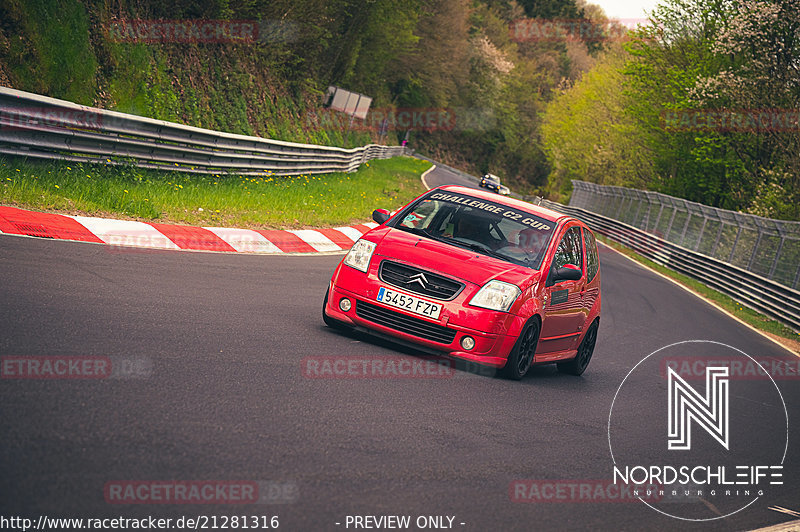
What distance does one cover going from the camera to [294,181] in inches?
922

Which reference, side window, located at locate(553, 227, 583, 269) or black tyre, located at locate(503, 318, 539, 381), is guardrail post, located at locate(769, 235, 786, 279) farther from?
black tyre, located at locate(503, 318, 539, 381)

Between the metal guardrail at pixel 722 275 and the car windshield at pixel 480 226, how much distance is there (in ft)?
7.45

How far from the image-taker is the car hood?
7.55 meters

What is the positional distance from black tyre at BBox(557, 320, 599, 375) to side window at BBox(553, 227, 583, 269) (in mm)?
864

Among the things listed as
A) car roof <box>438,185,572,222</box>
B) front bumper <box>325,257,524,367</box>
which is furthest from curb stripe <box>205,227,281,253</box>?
front bumper <box>325,257,524,367</box>

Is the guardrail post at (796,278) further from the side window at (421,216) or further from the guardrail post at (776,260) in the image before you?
the side window at (421,216)

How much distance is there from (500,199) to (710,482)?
3.73 metres

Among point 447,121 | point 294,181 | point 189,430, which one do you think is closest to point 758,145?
point 294,181

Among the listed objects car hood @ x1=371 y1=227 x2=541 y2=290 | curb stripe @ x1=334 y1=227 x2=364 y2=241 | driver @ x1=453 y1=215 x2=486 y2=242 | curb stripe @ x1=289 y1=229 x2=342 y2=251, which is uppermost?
driver @ x1=453 y1=215 x2=486 y2=242

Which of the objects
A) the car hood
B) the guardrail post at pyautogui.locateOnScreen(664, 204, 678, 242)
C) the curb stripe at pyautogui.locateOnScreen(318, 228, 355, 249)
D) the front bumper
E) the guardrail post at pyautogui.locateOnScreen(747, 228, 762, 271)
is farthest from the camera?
the guardrail post at pyautogui.locateOnScreen(664, 204, 678, 242)

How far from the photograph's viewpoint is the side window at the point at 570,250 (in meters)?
8.63

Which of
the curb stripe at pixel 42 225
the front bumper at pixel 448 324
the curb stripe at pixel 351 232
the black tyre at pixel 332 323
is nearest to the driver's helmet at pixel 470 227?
the front bumper at pixel 448 324

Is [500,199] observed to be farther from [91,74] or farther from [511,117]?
[511,117]

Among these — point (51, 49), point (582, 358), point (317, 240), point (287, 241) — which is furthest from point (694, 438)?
point (51, 49)
